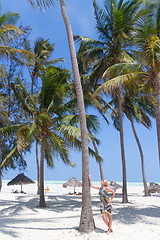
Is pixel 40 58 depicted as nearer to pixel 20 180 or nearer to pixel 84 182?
pixel 20 180

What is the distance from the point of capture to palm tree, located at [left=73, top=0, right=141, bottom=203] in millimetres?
13969

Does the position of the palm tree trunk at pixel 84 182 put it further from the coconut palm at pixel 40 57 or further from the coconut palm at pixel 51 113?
the coconut palm at pixel 40 57

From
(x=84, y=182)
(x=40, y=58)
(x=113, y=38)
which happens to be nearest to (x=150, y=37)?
(x=113, y=38)

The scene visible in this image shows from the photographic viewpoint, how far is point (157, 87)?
1103 centimetres

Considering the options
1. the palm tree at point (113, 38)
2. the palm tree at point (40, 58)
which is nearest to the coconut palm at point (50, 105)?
the palm tree at point (113, 38)

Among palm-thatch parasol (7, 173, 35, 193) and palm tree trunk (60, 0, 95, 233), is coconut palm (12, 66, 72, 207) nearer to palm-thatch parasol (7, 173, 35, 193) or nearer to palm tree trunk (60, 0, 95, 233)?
palm tree trunk (60, 0, 95, 233)

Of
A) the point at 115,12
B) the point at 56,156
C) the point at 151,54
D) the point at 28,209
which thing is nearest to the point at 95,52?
the point at 115,12

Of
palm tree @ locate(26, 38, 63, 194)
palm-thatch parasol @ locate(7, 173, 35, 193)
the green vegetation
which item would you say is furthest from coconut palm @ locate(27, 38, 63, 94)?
palm-thatch parasol @ locate(7, 173, 35, 193)

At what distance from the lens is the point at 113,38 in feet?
47.8

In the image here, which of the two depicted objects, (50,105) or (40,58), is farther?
(40,58)

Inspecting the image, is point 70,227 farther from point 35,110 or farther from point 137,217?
point 35,110

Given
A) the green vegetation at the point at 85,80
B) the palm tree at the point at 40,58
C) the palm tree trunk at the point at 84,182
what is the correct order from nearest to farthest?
the palm tree trunk at the point at 84,182
the green vegetation at the point at 85,80
the palm tree at the point at 40,58

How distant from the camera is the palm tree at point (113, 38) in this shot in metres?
14.0

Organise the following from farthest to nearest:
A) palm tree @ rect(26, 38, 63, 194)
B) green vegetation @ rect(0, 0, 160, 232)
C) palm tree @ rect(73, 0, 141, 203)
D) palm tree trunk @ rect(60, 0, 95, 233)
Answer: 1. palm tree @ rect(26, 38, 63, 194)
2. palm tree @ rect(73, 0, 141, 203)
3. green vegetation @ rect(0, 0, 160, 232)
4. palm tree trunk @ rect(60, 0, 95, 233)
